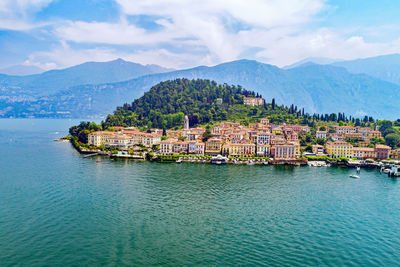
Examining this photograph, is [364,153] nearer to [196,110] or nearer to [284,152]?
[284,152]

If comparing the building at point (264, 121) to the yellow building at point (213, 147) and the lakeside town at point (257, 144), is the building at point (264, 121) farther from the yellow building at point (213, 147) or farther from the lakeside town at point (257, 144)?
the yellow building at point (213, 147)

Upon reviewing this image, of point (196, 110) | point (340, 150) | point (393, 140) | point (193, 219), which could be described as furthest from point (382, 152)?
point (196, 110)

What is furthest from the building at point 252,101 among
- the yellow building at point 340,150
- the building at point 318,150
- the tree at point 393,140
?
the yellow building at point 340,150

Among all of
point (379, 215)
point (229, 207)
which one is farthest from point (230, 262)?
point (379, 215)

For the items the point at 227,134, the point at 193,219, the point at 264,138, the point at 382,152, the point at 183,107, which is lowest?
the point at 193,219

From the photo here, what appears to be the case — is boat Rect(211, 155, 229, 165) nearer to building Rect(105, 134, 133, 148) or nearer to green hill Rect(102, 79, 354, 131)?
building Rect(105, 134, 133, 148)

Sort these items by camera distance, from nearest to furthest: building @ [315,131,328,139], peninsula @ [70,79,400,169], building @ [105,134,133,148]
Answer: peninsula @ [70,79,400,169] < building @ [105,134,133,148] < building @ [315,131,328,139]

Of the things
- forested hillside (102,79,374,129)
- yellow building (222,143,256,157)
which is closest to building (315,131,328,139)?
forested hillside (102,79,374,129)

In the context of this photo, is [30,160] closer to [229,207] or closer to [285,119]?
[229,207]

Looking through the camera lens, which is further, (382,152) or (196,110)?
(196,110)
